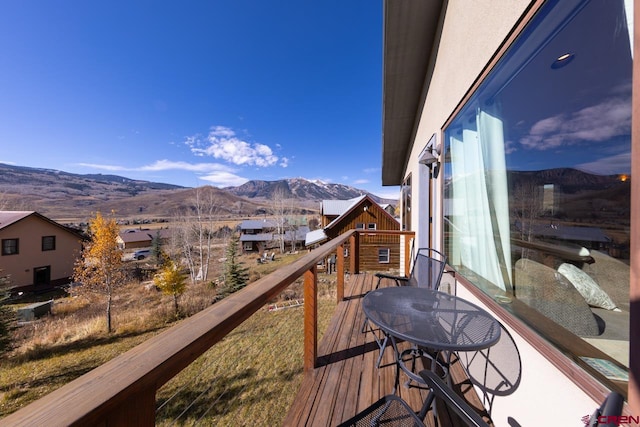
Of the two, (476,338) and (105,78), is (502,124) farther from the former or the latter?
(105,78)

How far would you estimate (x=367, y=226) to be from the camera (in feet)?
53.3

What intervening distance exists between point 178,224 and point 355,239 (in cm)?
2427

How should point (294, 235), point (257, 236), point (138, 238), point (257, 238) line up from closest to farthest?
point (294, 235) < point (257, 238) < point (257, 236) < point (138, 238)

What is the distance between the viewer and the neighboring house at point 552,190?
87cm

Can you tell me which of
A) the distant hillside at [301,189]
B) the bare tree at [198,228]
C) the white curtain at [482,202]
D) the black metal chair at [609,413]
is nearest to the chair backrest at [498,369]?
the white curtain at [482,202]

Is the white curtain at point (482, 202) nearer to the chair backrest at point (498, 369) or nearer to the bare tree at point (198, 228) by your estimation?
the chair backrest at point (498, 369)

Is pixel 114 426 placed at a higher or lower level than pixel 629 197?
lower

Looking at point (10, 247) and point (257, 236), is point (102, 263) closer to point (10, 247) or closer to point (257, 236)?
point (10, 247)

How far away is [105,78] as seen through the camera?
23281mm

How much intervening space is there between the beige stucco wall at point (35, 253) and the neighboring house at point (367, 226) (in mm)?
18843

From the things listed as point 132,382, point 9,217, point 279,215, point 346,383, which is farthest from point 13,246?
point 132,382

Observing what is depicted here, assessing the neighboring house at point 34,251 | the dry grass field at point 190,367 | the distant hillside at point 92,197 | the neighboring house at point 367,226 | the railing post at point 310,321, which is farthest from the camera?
the distant hillside at point 92,197

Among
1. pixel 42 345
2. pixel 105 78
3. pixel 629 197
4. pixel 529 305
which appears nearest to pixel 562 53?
pixel 629 197

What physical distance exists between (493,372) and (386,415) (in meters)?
0.85
